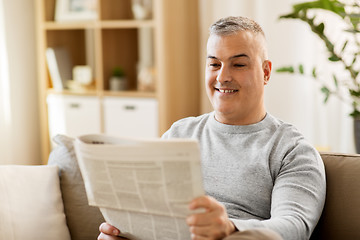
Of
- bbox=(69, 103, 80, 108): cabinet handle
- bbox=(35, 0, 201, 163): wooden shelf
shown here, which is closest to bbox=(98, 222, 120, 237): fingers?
bbox=(35, 0, 201, 163): wooden shelf

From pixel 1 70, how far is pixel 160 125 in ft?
3.79

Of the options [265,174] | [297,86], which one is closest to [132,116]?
[297,86]

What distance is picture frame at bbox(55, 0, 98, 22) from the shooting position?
353 cm

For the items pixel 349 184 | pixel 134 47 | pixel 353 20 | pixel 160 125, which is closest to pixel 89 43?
pixel 134 47

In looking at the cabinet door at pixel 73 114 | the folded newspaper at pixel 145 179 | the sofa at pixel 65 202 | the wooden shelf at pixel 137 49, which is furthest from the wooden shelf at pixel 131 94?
the folded newspaper at pixel 145 179

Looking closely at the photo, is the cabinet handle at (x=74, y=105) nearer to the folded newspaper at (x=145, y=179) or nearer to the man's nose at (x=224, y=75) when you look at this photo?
the man's nose at (x=224, y=75)

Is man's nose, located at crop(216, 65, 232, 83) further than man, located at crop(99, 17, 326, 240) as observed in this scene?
Yes

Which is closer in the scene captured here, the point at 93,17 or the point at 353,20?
the point at 353,20

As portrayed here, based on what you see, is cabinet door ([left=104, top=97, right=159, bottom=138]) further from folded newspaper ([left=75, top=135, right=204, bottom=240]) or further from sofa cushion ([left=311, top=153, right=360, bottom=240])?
folded newspaper ([left=75, top=135, right=204, bottom=240])

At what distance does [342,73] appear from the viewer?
3107 mm

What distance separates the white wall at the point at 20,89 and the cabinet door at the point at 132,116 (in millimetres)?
641

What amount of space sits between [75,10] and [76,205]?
2.05 metres

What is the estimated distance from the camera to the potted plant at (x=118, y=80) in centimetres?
352

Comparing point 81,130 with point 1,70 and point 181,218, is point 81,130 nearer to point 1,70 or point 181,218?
point 1,70
